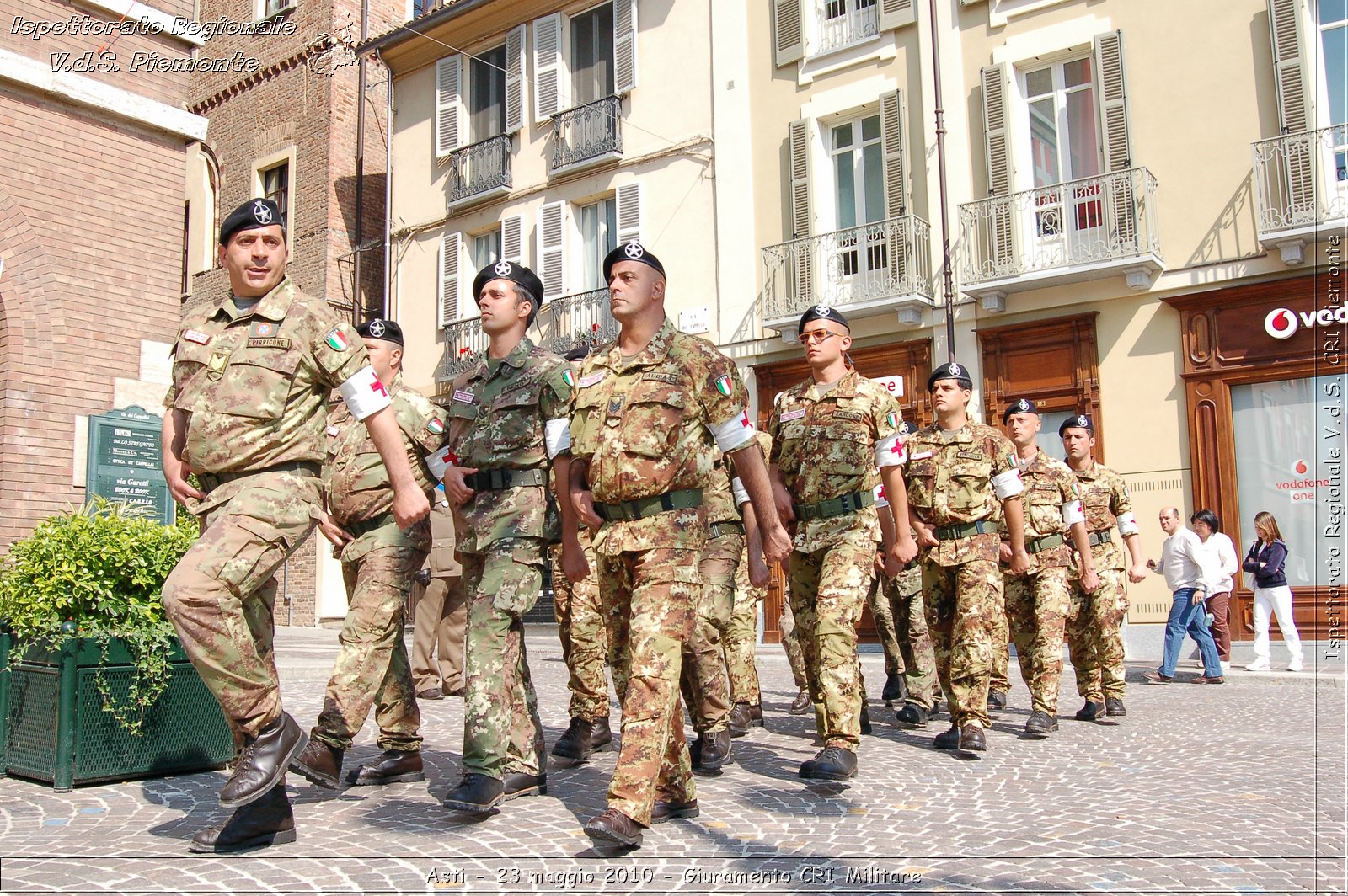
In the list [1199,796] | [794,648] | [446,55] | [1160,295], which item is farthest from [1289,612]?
[446,55]

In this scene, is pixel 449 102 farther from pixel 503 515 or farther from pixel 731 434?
pixel 731 434

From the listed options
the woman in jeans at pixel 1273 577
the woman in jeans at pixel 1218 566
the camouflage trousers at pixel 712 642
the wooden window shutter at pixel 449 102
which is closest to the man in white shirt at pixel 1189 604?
the woman in jeans at pixel 1218 566

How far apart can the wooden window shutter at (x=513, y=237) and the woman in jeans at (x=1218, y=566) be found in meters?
13.9

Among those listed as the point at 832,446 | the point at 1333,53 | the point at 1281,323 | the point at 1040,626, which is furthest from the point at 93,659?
the point at 1333,53

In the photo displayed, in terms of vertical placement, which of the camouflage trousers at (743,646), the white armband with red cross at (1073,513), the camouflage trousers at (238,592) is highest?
the white armband with red cross at (1073,513)

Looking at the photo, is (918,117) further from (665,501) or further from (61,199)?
(665,501)

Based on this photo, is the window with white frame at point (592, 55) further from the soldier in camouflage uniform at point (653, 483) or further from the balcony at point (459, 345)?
the soldier in camouflage uniform at point (653, 483)

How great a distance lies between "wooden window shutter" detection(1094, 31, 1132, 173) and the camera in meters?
15.9

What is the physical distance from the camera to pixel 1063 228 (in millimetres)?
16312

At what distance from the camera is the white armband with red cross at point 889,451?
606 cm

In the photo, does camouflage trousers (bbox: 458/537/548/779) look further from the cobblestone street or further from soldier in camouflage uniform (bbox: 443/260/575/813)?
the cobblestone street

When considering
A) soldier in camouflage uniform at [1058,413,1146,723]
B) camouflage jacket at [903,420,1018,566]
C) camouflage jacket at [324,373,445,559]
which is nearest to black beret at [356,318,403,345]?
camouflage jacket at [324,373,445,559]

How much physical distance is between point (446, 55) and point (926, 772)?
842 inches

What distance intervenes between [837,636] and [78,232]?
28.0 feet
